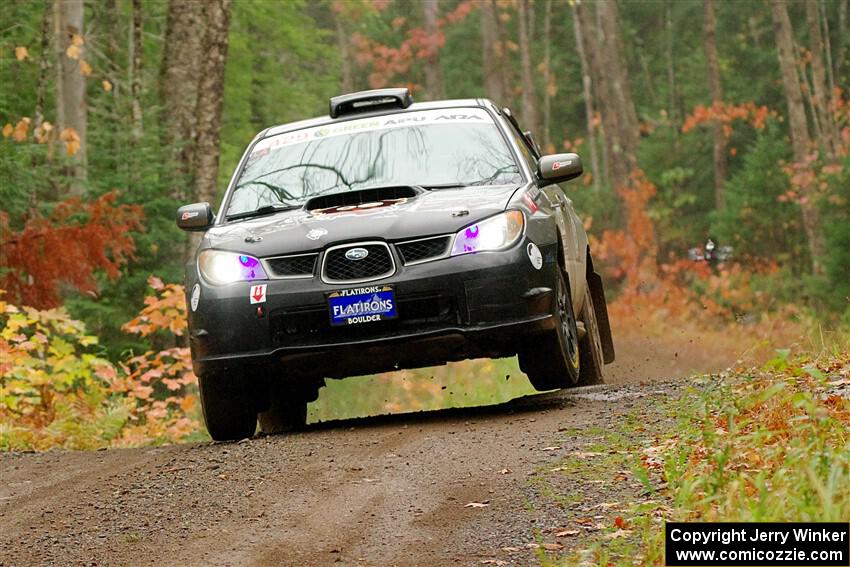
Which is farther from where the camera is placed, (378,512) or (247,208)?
(247,208)

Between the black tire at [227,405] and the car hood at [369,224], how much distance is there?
2.66ft

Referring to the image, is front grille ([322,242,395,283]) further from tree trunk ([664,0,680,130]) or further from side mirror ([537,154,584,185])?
tree trunk ([664,0,680,130])

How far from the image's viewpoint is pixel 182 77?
15.2 metres

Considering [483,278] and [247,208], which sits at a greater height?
[247,208]

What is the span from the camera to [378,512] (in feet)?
18.5

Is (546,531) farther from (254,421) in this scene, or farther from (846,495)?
(254,421)

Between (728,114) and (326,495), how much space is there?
1417 inches

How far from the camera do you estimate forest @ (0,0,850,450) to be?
41.9 ft

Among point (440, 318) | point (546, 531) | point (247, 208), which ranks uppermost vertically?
point (247, 208)

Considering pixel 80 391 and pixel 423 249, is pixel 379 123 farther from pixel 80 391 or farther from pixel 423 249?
pixel 80 391

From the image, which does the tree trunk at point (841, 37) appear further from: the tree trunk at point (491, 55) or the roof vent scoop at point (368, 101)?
the roof vent scoop at point (368, 101)

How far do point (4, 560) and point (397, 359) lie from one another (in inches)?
125

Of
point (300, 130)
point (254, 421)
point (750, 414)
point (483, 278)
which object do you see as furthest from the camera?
point (300, 130)

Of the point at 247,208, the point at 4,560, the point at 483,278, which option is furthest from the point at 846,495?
the point at 247,208
